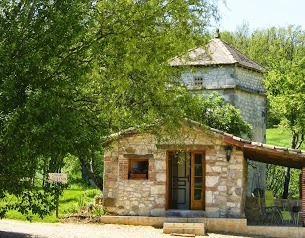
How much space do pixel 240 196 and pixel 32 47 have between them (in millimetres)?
9604

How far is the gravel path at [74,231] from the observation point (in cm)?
1587

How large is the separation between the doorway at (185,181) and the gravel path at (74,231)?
2115 millimetres

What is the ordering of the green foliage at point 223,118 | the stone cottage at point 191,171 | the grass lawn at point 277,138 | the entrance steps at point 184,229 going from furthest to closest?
1. the grass lawn at point 277,138
2. the green foliage at point 223,118
3. the stone cottage at point 191,171
4. the entrance steps at point 184,229

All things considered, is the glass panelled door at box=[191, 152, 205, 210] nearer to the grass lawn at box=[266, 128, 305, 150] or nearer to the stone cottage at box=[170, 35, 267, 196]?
the stone cottage at box=[170, 35, 267, 196]

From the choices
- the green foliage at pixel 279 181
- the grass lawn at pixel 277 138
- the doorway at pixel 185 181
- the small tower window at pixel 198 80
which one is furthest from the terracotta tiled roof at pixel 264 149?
the grass lawn at pixel 277 138

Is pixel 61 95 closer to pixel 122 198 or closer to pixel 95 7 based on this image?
pixel 95 7

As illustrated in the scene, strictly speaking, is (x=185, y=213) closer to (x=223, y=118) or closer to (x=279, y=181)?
(x=223, y=118)

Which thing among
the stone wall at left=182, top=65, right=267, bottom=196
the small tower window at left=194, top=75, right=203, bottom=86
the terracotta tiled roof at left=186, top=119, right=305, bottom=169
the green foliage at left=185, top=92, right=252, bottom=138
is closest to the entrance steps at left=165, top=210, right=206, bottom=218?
the terracotta tiled roof at left=186, top=119, right=305, bottom=169

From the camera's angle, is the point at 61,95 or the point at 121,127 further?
the point at 121,127

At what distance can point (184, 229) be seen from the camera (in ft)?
57.1

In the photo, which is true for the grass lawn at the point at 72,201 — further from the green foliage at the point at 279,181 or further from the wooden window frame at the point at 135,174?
the green foliage at the point at 279,181

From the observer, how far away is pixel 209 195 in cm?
1888

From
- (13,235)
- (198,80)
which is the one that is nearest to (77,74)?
(13,235)

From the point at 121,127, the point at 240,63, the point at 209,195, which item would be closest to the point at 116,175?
the point at 209,195
